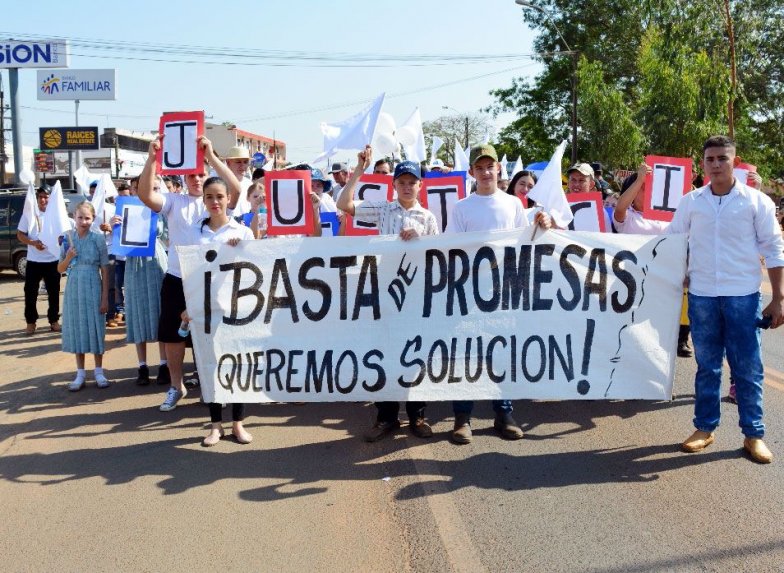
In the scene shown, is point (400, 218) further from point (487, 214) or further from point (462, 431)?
point (462, 431)

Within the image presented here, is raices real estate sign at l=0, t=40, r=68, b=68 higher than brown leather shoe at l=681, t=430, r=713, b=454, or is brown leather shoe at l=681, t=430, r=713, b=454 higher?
raices real estate sign at l=0, t=40, r=68, b=68

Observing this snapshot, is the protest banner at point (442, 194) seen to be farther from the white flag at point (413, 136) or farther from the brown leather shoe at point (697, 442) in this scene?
the white flag at point (413, 136)

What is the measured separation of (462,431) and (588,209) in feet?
7.17

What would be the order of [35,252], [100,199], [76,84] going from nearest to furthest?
[100,199] → [35,252] → [76,84]

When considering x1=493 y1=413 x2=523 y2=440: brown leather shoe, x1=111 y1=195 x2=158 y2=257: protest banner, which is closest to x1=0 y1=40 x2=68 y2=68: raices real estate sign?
x1=111 y1=195 x2=158 y2=257: protest banner

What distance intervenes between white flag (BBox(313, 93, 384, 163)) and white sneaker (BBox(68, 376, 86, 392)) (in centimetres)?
308

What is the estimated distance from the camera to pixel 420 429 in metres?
5.30

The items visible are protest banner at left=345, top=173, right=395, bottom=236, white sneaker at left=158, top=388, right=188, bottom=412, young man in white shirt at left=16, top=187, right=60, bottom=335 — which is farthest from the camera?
young man in white shirt at left=16, top=187, right=60, bottom=335

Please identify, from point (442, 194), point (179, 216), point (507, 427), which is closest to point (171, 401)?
point (179, 216)

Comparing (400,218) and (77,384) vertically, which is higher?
(400,218)

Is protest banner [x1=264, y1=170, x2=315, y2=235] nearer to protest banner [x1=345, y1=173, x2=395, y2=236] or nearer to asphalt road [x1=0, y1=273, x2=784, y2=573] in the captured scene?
protest banner [x1=345, y1=173, x2=395, y2=236]

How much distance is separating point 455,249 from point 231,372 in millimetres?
1714

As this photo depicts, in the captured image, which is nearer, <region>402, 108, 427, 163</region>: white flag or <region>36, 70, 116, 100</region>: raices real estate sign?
<region>402, 108, 427, 163</region>: white flag

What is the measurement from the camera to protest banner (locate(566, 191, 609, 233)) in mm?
6121
